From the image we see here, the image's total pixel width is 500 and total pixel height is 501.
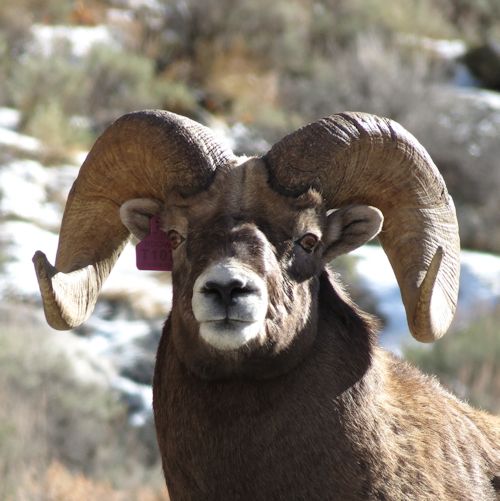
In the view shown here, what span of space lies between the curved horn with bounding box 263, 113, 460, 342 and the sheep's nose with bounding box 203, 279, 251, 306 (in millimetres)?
835

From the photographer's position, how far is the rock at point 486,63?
1053 inches

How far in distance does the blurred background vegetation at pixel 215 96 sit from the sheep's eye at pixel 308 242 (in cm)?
577

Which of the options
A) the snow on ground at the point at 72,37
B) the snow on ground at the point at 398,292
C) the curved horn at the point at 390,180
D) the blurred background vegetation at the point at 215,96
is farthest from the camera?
the snow on ground at the point at 72,37

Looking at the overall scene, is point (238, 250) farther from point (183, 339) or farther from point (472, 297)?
point (472, 297)

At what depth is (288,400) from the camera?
583 cm

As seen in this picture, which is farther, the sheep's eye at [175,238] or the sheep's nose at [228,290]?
the sheep's eye at [175,238]

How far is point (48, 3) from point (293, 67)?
216 inches

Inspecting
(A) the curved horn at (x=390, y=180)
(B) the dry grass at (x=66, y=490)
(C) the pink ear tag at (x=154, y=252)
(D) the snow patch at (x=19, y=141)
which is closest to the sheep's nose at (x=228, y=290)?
(A) the curved horn at (x=390, y=180)

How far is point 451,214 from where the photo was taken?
635 cm

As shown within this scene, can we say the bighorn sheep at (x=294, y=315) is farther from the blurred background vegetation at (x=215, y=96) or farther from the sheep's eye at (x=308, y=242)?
the blurred background vegetation at (x=215, y=96)

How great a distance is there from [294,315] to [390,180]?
2.92 ft

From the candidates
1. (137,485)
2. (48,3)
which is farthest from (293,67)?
(137,485)

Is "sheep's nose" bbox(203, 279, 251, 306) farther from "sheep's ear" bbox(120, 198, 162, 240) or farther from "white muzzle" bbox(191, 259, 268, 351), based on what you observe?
"sheep's ear" bbox(120, 198, 162, 240)

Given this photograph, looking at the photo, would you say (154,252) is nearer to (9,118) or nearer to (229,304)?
(229,304)
